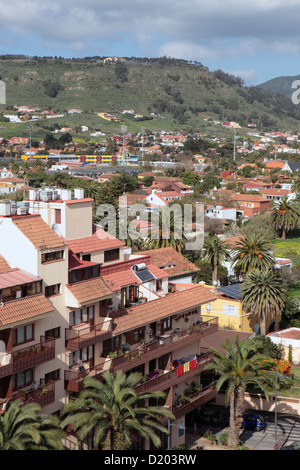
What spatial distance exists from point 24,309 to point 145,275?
12153 mm

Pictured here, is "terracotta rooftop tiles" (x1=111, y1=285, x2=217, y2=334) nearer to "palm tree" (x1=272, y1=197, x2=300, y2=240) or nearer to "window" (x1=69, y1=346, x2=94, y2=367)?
"window" (x1=69, y1=346, x2=94, y2=367)

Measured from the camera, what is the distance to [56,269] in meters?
28.6

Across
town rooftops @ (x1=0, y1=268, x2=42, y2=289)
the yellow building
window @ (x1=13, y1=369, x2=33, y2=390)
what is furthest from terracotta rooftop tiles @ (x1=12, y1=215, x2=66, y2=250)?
the yellow building

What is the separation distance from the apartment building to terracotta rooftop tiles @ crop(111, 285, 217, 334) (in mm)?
70

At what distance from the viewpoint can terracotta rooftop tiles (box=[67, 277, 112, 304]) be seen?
1147 inches

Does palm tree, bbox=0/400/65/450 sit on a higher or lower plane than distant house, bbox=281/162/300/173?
lower

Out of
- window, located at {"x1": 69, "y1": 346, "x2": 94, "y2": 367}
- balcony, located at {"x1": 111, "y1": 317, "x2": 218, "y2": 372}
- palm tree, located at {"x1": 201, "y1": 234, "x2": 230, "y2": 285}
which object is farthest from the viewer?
palm tree, located at {"x1": 201, "y1": 234, "x2": 230, "y2": 285}

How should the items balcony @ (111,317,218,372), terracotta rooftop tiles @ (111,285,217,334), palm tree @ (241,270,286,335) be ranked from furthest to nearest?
palm tree @ (241,270,286,335), terracotta rooftop tiles @ (111,285,217,334), balcony @ (111,317,218,372)

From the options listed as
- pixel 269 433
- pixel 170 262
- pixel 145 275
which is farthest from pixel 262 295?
pixel 145 275

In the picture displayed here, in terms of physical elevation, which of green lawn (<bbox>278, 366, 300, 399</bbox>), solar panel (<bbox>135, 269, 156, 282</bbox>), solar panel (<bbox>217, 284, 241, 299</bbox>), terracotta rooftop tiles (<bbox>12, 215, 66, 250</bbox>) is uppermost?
terracotta rooftop tiles (<bbox>12, 215, 66, 250</bbox>)

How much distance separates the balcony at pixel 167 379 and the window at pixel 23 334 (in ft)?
22.5

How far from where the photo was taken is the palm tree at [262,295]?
169 ft

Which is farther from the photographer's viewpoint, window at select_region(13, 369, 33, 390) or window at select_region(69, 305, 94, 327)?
window at select_region(69, 305, 94, 327)
